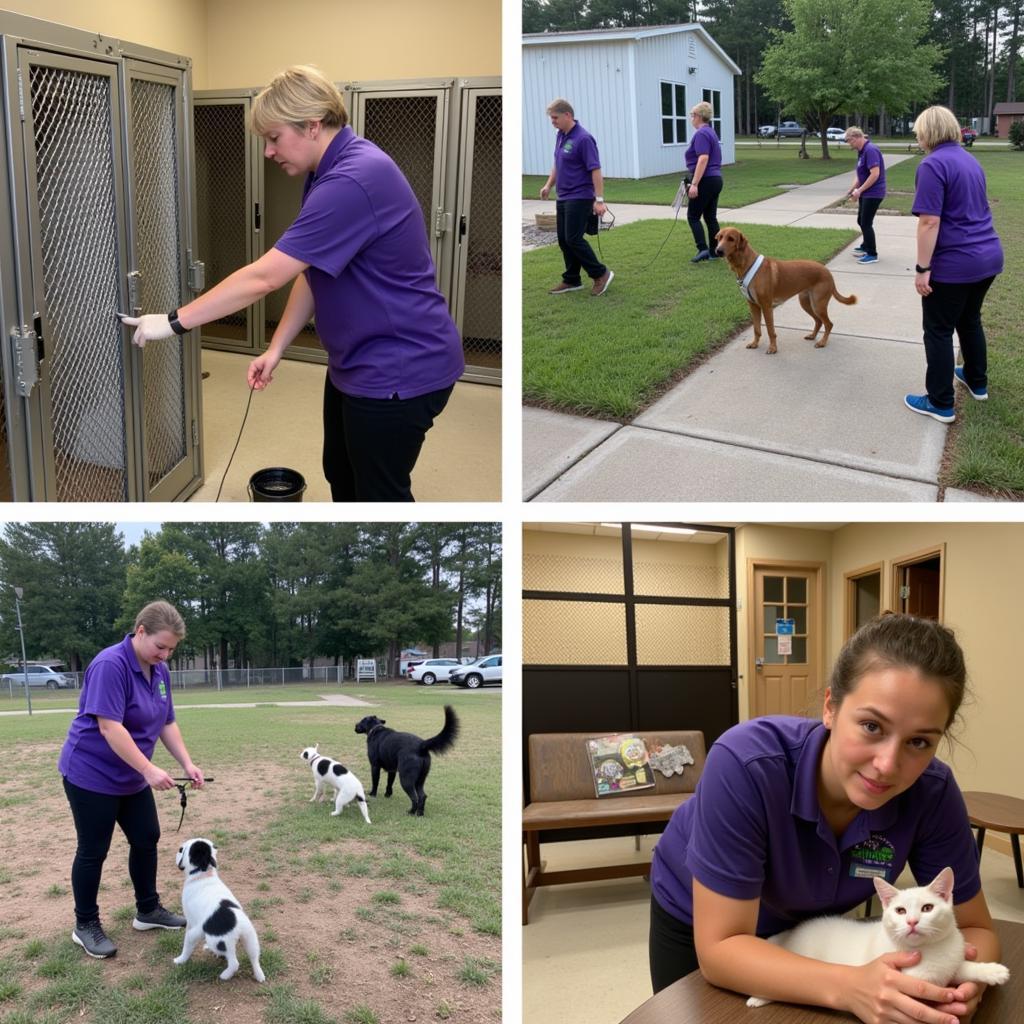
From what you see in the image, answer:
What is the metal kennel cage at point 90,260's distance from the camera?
2.43m

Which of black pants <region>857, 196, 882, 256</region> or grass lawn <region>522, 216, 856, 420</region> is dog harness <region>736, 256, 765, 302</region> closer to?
grass lawn <region>522, 216, 856, 420</region>

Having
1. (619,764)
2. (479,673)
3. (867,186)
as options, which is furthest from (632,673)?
(867,186)

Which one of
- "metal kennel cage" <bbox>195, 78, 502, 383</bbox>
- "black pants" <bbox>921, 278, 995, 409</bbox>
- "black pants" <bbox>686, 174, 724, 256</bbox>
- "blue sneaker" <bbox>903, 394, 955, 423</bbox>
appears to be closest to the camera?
"black pants" <bbox>921, 278, 995, 409</bbox>

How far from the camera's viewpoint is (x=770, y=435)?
3344 millimetres

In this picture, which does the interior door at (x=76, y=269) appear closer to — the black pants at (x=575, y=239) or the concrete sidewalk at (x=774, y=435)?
the concrete sidewalk at (x=774, y=435)

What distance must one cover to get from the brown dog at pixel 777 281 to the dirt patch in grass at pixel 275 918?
9.06ft

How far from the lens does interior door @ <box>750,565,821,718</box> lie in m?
5.18

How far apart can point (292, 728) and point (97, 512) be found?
1.40m

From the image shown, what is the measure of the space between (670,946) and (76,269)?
2524mm

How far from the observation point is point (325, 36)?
19.6 feet

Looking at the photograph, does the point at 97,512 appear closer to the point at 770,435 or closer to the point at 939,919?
the point at 770,435

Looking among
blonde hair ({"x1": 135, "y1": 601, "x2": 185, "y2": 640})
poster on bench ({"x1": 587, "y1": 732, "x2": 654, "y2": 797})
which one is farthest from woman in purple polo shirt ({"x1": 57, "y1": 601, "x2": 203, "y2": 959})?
poster on bench ({"x1": 587, "y1": 732, "x2": 654, "y2": 797})

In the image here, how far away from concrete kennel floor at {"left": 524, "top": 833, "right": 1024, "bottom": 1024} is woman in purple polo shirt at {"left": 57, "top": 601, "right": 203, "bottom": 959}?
1123 millimetres

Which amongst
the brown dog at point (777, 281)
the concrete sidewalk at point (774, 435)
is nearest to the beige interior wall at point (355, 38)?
the brown dog at point (777, 281)
